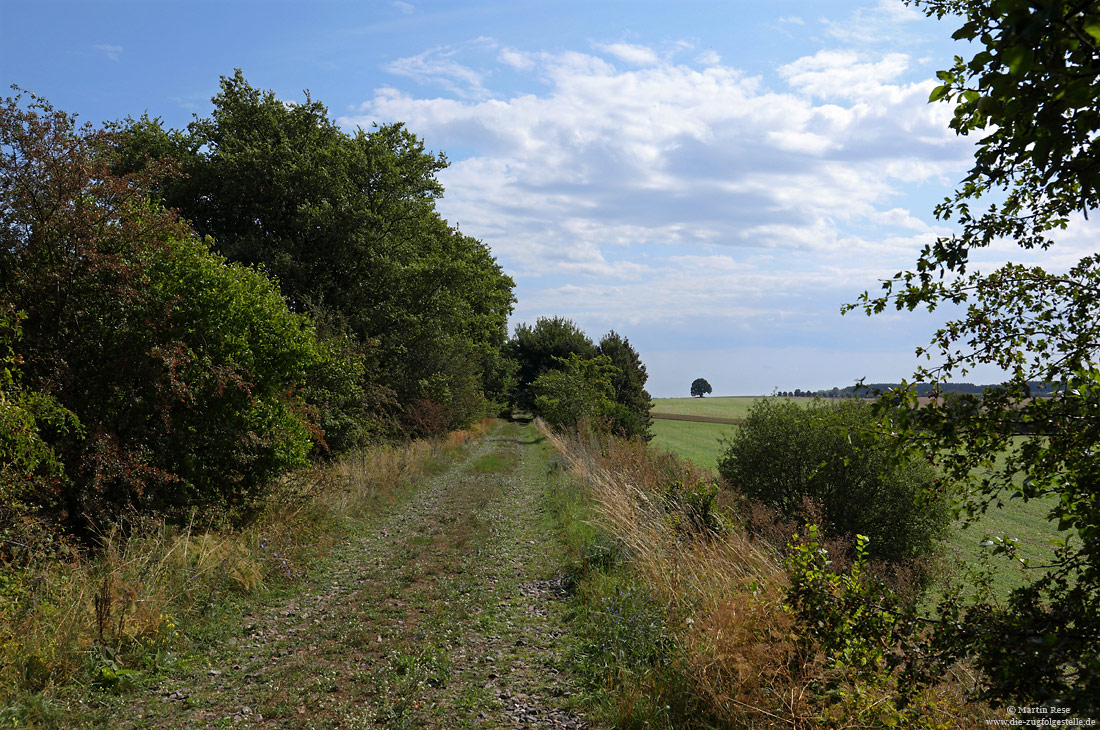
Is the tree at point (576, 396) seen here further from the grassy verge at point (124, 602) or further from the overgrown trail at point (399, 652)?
the grassy verge at point (124, 602)

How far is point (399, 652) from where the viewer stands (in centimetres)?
690

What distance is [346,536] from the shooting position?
1266cm

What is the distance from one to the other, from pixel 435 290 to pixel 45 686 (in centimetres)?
2163

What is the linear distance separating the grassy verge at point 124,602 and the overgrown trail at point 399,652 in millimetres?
469

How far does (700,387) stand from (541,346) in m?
106

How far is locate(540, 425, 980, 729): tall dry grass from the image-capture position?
369 cm

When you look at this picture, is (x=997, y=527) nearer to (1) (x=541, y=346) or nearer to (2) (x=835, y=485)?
(2) (x=835, y=485)

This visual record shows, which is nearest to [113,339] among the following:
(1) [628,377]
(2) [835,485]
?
(2) [835,485]

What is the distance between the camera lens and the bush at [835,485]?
15.8 m

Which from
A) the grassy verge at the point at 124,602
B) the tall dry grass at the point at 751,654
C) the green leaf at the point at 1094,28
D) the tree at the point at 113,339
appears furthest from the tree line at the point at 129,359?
the green leaf at the point at 1094,28

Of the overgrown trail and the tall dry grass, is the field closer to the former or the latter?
the tall dry grass

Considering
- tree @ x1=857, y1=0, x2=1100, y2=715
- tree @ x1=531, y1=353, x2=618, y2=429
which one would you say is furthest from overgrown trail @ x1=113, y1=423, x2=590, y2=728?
tree @ x1=531, y1=353, x2=618, y2=429

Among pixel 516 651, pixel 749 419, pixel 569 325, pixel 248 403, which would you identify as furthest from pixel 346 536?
pixel 569 325

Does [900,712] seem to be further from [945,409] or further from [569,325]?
[569,325]
